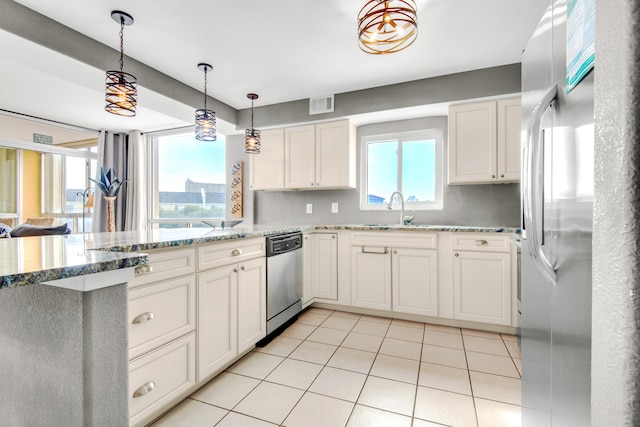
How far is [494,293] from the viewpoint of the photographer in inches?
103

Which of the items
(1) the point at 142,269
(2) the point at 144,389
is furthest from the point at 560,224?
(2) the point at 144,389

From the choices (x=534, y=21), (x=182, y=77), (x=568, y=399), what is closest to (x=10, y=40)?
(x=182, y=77)

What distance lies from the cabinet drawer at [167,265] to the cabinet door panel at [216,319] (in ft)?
0.42

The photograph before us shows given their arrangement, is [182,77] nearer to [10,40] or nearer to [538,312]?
[10,40]

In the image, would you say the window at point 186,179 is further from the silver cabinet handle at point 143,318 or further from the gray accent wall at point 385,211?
the silver cabinet handle at point 143,318

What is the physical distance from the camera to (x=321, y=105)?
137 inches

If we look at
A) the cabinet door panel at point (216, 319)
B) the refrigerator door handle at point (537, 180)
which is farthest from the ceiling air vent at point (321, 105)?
the refrigerator door handle at point (537, 180)

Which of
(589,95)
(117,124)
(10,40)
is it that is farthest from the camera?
(117,124)

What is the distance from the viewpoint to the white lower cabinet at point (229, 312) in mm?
1776

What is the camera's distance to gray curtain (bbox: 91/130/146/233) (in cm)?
512

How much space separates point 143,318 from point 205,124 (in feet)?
5.82

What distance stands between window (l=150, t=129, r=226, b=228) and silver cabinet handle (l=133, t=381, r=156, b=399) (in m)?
3.37

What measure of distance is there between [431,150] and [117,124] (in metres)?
4.87

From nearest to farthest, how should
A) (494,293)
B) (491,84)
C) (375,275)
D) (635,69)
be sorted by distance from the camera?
(635,69), (494,293), (491,84), (375,275)
